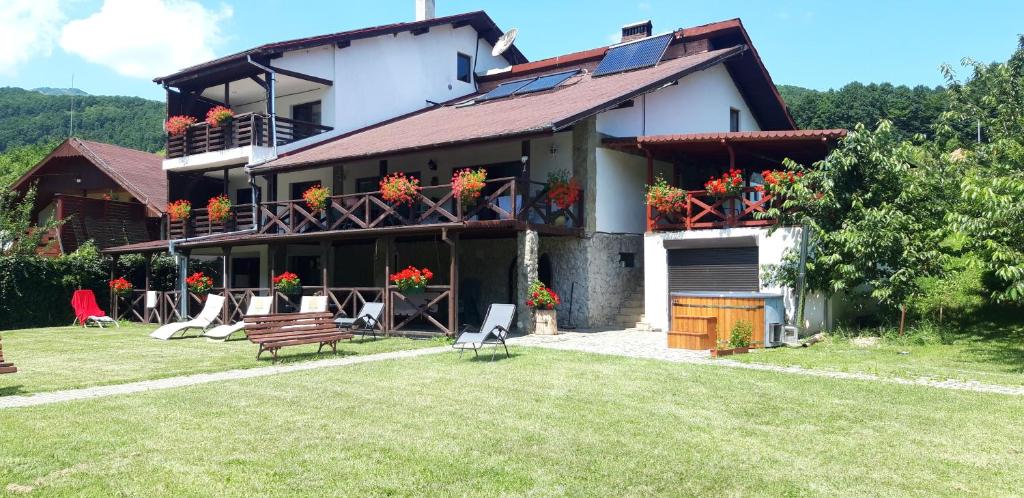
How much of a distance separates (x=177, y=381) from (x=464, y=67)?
17663 mm

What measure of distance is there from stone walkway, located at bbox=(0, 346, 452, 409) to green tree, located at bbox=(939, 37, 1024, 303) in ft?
27.6

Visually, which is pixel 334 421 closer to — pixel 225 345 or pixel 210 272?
pixel 225 345

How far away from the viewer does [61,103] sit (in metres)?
54.5

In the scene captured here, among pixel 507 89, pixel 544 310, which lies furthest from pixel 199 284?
pixel 507 89

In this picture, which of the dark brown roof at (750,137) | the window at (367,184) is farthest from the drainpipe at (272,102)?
the dark brown roof at (750,137)

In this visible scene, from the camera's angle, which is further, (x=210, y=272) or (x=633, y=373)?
(x=210, y=272)

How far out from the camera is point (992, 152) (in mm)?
13977

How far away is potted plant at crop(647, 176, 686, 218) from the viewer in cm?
1659

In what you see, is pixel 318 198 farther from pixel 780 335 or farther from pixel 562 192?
pixel 780 335

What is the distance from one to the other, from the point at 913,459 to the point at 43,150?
55158 mm

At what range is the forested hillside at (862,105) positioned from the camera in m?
53.2

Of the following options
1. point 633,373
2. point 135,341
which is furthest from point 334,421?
point 135,341

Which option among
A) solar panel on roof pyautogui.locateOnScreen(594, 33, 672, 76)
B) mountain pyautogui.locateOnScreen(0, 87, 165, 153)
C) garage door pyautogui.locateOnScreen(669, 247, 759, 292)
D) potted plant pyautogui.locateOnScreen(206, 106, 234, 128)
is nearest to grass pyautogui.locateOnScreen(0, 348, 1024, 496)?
garage door pyautogui.locateOnScreen(669, 247, 759, 292)

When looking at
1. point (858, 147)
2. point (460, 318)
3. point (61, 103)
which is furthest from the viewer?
point (61, 103)
